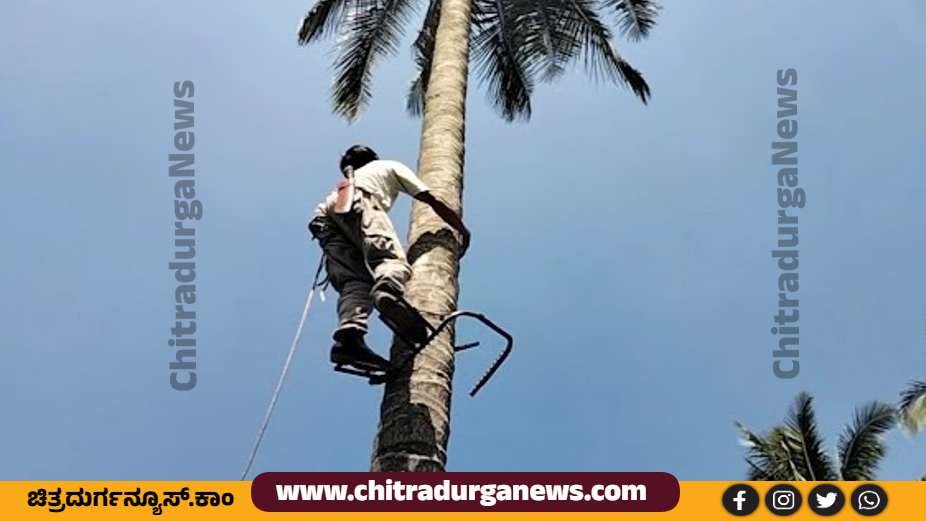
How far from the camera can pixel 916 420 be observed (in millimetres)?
16469

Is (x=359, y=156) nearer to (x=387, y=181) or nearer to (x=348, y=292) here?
(x=387, y=181)

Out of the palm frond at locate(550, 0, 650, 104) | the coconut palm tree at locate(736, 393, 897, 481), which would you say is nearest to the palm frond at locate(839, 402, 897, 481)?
the coconut palm tree at locate(736, 393, 897, 481)

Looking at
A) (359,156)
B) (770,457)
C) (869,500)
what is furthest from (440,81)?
(770,457)

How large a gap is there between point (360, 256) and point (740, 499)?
2114 millimetres

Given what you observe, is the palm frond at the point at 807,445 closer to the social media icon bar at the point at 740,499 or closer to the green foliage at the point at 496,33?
the green foliage at the point at 496,33

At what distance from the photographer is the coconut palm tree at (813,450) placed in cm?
1734

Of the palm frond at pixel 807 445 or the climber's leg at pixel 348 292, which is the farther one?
the palm frond at pixel 807 445

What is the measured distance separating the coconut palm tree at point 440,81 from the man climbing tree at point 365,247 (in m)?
0.16

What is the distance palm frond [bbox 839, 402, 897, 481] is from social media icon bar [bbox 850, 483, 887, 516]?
14061 mm

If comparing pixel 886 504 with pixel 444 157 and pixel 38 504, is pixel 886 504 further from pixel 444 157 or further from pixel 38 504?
pixel 38 504

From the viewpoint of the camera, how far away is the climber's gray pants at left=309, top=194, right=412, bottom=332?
405 centimetres

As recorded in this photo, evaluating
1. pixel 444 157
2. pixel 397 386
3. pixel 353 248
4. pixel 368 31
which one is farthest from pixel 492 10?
pixel 397 386

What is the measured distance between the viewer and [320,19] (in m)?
11.6

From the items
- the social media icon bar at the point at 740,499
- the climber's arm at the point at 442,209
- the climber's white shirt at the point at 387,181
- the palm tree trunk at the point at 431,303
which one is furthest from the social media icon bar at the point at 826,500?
the climber's white shirt at the point at 387,181
